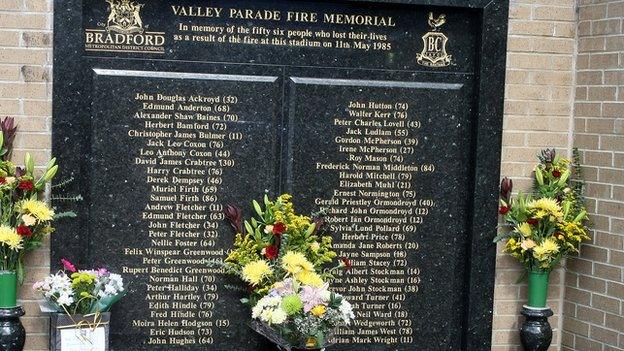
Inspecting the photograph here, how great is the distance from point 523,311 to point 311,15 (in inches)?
87.9

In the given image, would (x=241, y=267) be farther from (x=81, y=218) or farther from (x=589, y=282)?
(x=589, y=282)

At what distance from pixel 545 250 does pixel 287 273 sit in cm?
157

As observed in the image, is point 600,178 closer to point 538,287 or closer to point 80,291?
point 538,287

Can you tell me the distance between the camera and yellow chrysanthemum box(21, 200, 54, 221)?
213 inches

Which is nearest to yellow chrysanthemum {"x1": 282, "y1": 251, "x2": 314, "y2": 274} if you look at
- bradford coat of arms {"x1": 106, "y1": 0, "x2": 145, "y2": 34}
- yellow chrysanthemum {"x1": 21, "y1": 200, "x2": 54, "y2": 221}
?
yellow chrysanthemum {"x1": 21, "y1": 200, "x2": 54, "y2": 221}

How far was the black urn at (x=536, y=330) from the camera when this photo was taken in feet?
20.5

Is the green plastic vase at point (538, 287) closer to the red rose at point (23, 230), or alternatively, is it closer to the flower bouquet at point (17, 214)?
the flower bouquet at point (17, 214)

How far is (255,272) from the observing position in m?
5.66

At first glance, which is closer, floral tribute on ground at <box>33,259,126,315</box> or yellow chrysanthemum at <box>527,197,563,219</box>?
floral tribute on ground at <box>33,259,126,315</box>

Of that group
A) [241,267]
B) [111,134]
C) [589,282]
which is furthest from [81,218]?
[589,282]

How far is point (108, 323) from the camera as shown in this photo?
5508 mm

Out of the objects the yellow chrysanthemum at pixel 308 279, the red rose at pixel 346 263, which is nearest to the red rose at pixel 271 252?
the yellow chrysanthemum at pixel 308 279

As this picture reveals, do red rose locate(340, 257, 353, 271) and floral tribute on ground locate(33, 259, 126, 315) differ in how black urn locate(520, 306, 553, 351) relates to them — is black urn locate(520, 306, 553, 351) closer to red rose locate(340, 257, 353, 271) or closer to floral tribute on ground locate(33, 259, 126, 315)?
red rose locate(340, 257, 353, 271)

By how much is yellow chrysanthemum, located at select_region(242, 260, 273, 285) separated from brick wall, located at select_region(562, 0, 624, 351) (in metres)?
2.05
